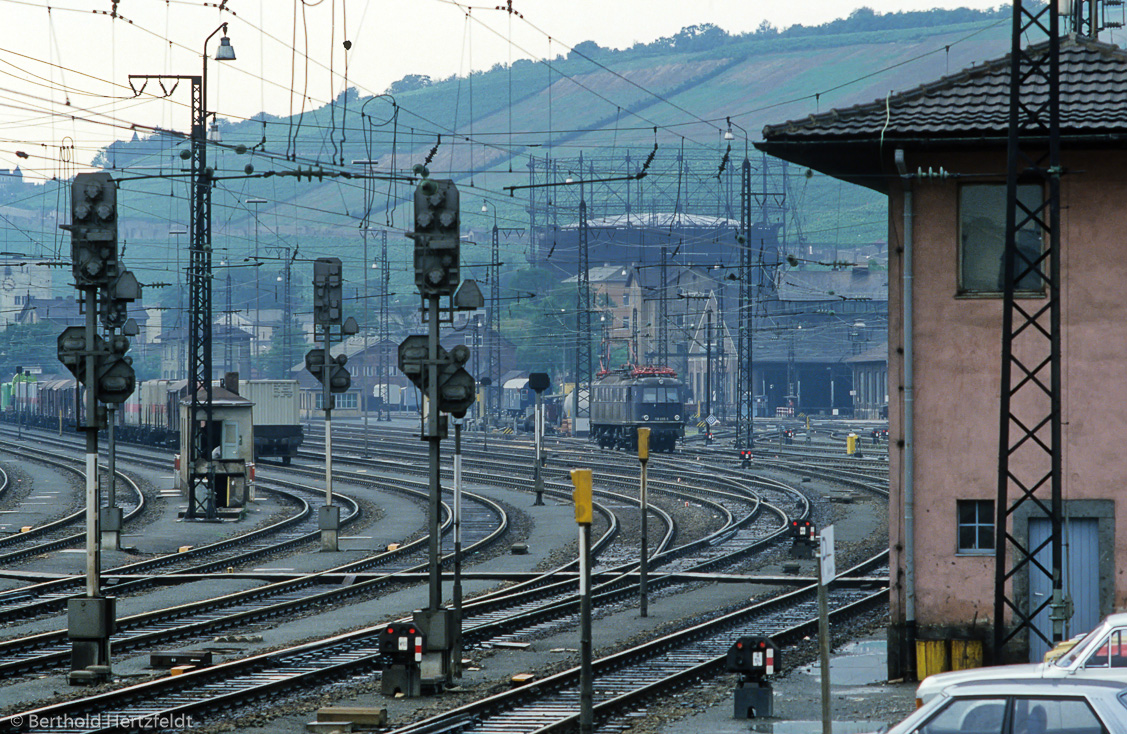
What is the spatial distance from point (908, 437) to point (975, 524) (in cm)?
137

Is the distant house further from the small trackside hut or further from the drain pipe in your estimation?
the small trackside hut

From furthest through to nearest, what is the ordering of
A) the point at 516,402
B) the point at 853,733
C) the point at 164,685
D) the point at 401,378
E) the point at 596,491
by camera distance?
the point at 401,378 < the point at 516,402 < the point at 596,491 < the point at 164,685 < the point at 853,733

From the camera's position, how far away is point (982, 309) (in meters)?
18.1

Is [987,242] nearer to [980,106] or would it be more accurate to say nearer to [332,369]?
[980,106]

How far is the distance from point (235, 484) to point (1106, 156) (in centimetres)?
2977

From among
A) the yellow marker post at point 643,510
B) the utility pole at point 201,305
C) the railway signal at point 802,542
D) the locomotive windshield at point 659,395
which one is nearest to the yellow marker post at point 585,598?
the yellow marker post at point 643,510

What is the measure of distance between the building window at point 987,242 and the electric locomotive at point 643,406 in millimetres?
49915

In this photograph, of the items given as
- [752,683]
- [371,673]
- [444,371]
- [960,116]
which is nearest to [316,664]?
[371,673]

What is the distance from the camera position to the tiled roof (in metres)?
17.5

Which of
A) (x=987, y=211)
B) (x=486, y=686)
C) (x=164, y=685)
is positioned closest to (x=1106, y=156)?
(x=987, y=211)

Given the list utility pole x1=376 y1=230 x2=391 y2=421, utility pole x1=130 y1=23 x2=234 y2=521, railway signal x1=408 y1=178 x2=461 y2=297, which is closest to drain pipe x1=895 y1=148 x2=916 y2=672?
railway signal x1=408 y1=178 x2=461 y2=297

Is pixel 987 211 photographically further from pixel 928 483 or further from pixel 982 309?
pixel 928 483

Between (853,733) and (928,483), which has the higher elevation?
(928,483)

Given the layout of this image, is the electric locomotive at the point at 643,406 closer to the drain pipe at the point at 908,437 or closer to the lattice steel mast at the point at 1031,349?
the drain pipe at the point at 908,437
